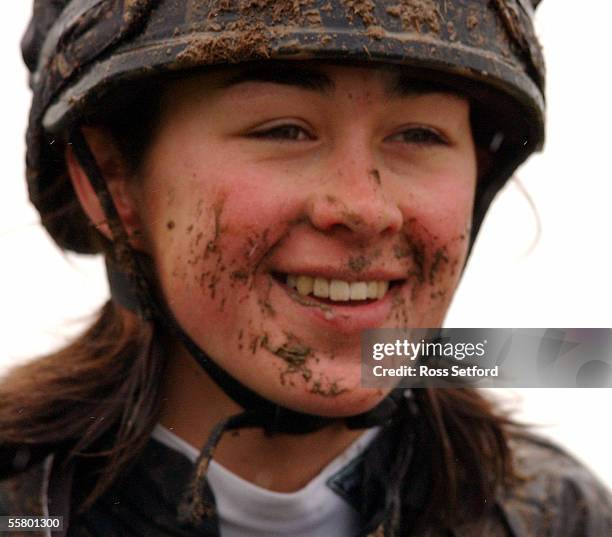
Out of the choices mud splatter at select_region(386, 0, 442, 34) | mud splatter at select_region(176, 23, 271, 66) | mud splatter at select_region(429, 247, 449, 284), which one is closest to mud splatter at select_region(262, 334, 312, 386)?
mud splatter at select_region(429, 247, 449, 284)

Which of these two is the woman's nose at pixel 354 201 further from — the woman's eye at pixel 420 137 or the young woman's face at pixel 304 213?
the woman's eye at pixel 420 137

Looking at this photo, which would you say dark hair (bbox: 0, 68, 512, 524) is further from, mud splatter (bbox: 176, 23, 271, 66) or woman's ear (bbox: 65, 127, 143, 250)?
mud splatter (bbox: 176, 23, 271, 66)

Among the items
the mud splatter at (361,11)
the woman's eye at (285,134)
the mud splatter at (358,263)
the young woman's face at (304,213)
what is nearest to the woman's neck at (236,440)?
the young woman's face at (304,213)

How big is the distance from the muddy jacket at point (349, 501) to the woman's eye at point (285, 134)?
0.81 meters

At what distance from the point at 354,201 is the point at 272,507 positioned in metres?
0.80

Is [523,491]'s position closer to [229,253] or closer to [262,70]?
[229,253]

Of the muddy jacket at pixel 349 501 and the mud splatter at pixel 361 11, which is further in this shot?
the muddy jacket at pixel 349 501

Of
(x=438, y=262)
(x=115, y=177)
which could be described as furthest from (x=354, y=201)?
(x=115, y=177)

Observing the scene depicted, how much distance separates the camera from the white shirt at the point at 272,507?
2.27 m

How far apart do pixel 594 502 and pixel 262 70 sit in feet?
5.20

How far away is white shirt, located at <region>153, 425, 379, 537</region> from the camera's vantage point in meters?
2.27

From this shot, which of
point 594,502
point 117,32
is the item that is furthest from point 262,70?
point 594,502

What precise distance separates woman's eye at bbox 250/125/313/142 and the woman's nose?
0.10 meters

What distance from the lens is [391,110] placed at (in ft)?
6.73
